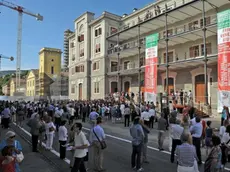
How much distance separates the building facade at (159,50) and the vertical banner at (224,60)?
93.3 inches

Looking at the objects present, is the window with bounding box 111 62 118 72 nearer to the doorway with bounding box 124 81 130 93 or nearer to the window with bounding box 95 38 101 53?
the doorway with bounding box 124 81 130 93

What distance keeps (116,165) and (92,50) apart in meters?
30.1

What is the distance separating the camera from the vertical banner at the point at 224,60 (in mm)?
14812

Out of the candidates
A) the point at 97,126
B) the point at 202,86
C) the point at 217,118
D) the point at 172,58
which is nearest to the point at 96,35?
the point at 172,58

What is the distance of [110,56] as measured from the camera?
3281cm

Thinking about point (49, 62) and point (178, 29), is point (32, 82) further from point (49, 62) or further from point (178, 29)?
point (178, 29)

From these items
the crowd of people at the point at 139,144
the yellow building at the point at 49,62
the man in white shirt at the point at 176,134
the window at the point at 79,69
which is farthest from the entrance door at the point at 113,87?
the yellow building at the point at 49,62

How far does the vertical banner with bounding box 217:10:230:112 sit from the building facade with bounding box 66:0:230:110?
237 cm

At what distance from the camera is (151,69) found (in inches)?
821

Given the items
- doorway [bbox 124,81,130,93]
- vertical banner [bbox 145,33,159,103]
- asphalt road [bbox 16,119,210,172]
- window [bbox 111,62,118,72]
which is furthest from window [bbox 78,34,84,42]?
asphalt road [bbox 16,119,210,172]

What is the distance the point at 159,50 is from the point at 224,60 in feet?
38.8

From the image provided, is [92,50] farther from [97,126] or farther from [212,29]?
[97,126]

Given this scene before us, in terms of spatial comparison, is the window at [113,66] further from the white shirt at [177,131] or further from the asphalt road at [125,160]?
the white shirt at [177,131]

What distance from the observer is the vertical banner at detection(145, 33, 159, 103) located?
19.9 m
